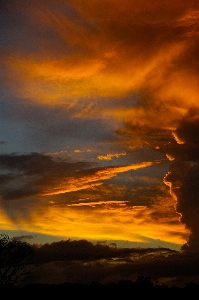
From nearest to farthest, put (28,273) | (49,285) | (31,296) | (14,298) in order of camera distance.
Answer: (14,298)
(31,296)
(49,285)
(28,273)

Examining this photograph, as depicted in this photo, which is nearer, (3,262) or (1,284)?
(1,284)

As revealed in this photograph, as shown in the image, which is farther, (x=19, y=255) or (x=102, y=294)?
(x=19, y=255)

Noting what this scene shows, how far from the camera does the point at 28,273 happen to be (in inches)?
3789

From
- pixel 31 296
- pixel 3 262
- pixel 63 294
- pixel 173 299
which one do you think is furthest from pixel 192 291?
pixel 3 262

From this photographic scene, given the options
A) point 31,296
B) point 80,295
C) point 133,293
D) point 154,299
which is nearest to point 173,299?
point 154,299

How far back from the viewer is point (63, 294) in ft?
246

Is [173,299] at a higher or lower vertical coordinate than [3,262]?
lower

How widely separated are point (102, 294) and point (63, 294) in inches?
263

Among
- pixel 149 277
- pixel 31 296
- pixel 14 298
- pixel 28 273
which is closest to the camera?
pixel 14 298

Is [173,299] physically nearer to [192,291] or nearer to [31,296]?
[192,291]

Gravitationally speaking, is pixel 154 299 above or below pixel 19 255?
below

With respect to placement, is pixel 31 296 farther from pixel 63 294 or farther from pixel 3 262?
pixel 3 262

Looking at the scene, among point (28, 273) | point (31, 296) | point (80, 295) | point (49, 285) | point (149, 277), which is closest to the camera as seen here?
point (31, 296)

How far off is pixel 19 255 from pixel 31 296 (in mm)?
32339
